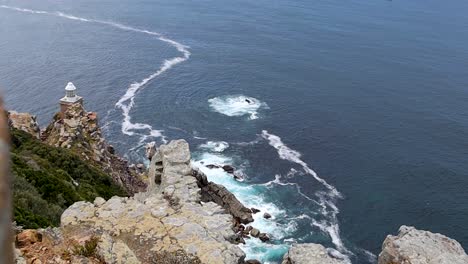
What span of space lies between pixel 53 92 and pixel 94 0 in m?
Answer: 94.4

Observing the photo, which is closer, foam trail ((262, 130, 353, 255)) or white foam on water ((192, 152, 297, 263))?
white foam on water ((192, 152, 297, 263))

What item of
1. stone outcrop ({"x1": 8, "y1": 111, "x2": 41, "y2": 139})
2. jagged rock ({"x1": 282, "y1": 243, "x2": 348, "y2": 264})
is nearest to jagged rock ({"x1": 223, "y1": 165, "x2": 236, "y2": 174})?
stone outcrop ({"x1": 8, "y1": 111, "x2": 41, "y2": 139})

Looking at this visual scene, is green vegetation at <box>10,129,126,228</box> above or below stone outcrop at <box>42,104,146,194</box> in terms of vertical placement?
above

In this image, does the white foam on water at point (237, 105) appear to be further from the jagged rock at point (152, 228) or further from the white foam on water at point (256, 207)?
the jagged rock at point (152, 228)

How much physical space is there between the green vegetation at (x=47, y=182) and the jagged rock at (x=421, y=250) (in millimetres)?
15977

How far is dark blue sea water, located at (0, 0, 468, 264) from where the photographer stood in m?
76.2

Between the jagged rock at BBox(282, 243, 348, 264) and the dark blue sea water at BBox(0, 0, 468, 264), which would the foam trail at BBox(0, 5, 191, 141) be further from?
the jagged rock at BBox(282, 243, 348, 264)

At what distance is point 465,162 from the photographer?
3457 inches

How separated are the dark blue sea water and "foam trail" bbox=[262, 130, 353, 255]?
239 mm

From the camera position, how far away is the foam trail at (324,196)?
6975 cm

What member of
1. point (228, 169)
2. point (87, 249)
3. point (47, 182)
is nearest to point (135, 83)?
point (228, 169)

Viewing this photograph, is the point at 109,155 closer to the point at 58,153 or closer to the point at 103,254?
the point at 58,153

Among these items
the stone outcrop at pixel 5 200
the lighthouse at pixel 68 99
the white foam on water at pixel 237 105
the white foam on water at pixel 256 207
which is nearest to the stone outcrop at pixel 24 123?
the lighthouse at pixel 68 99

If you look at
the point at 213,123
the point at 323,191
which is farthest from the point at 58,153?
the point at 213,123
